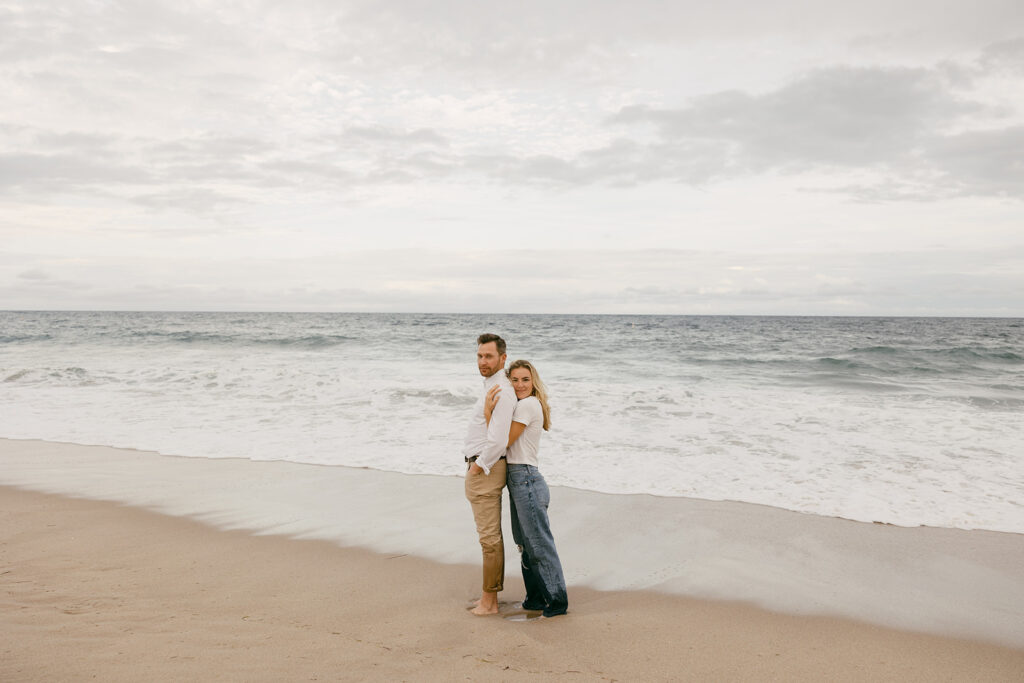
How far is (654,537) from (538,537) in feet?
6.80

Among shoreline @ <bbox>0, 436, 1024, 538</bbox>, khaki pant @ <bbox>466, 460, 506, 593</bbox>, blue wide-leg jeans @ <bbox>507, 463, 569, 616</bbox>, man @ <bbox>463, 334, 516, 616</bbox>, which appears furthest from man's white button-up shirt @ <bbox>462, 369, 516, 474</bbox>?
shoreline @ <bbox>0, 436, 1024, 538</bbox>

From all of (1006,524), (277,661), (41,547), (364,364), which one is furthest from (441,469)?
(364,364)

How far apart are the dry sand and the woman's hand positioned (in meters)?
1.43

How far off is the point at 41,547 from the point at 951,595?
298 inches

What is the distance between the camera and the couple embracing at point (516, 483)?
4328 millimetres

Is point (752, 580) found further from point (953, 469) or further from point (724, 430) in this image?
point (724, 430)

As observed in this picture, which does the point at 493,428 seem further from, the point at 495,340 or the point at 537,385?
the point at 495,340

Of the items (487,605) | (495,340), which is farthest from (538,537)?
(495,340)

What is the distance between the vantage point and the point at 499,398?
424cm

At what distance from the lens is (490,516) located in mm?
4469

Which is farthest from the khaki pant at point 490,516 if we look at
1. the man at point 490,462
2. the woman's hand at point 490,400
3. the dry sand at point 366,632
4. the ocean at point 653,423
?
the ocean at point 653,423

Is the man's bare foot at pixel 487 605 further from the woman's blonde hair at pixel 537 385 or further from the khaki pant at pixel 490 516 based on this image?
the woman's blonde hair at pixel 537 385

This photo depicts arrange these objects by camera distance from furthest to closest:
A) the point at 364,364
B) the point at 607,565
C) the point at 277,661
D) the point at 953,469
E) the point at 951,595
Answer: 1. the point at 364,364
2. the point at 953,469
3. the point at 607,565
4. the point at 951,595
5. the point at 277,661

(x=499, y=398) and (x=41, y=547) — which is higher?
(x=499, y=398)
